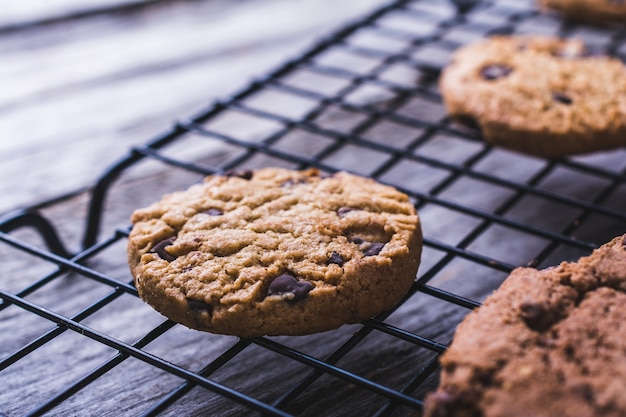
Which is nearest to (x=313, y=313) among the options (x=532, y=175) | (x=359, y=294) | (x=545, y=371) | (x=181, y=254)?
(x=359, y=294)

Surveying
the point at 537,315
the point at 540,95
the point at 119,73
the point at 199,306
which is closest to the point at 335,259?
the point at 199,306

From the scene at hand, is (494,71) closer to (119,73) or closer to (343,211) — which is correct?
(343,211)

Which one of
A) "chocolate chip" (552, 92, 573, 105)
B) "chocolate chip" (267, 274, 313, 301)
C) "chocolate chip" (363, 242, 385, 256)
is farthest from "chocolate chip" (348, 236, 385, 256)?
"chocolate chip" (552, 92, 573, 105)

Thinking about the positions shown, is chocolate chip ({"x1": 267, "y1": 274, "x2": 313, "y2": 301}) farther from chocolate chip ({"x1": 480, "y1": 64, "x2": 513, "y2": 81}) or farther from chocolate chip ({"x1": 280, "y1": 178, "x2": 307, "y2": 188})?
chocolate chip ({"x1": 480, "y1": 64, "x2": 513, "y2": 81})

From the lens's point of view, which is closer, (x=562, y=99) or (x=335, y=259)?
(x=335, y=259)

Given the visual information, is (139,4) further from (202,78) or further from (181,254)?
(181,254)

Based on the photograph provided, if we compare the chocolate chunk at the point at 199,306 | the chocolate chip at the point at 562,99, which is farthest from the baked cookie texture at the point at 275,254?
the chocolate chip at the point at 562,99
